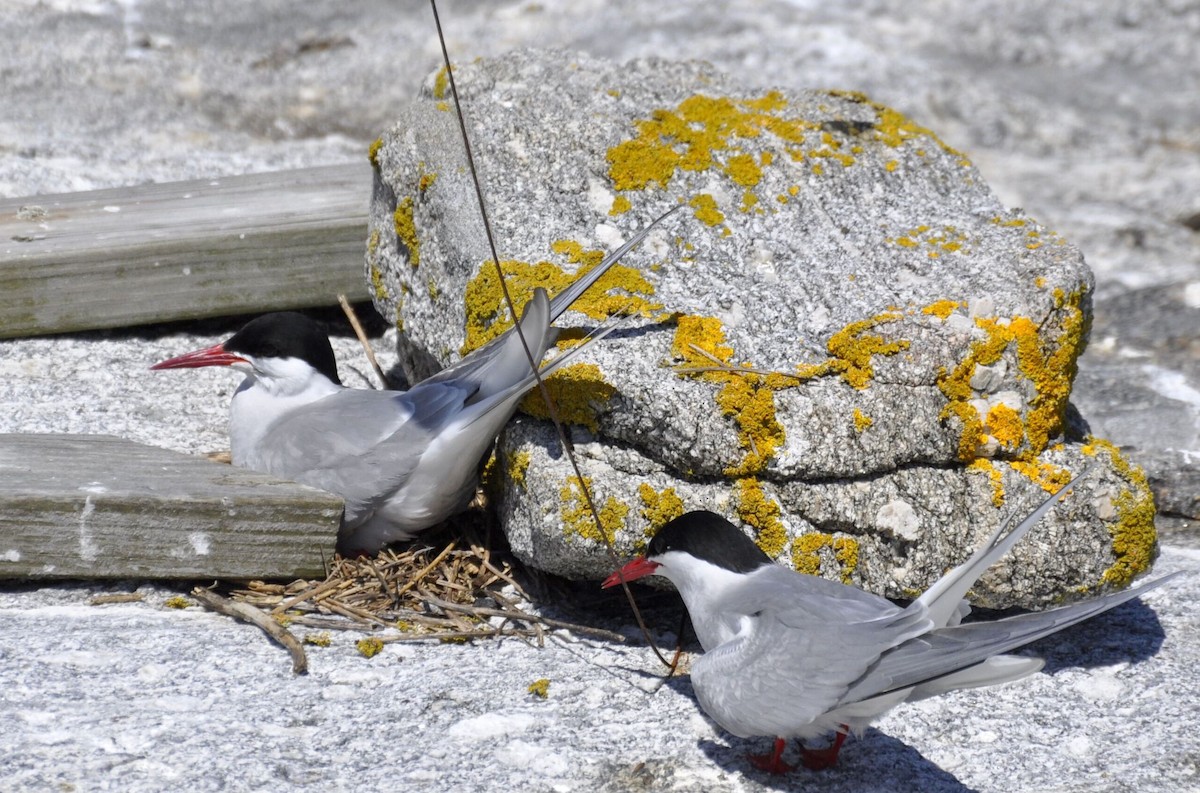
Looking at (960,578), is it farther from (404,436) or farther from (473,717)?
(404,436)

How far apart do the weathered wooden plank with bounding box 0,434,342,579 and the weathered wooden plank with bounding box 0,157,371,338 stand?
0.95m

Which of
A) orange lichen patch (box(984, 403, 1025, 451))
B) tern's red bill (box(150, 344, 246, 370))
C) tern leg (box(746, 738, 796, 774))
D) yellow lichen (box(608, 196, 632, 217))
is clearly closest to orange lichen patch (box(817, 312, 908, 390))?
orange lichen patch (box(984, 403, 1025, 451))

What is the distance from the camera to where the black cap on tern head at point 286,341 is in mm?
3471

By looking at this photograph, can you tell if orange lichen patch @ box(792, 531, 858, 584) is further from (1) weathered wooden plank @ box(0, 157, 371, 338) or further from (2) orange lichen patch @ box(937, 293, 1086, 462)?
(1) weathered wooden plank @ box(0, 157, 371, 338)

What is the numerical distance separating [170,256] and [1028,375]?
2.60 m

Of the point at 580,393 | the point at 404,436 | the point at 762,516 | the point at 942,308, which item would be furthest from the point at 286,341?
the point at 942,308

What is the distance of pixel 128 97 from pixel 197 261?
242 centimetres

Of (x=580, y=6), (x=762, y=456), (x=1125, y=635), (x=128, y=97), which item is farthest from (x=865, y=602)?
(x=580, y=6)

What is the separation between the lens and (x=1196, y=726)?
269 centimetres

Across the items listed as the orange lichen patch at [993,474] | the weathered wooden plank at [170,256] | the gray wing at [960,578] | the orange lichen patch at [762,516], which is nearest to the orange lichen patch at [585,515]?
the orange lichen patch at [762,516]

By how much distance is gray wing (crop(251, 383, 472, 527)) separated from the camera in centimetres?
312

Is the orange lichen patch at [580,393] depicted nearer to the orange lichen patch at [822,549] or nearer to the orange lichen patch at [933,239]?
the orange lichen patch at [822,549]

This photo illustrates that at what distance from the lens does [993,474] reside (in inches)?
116

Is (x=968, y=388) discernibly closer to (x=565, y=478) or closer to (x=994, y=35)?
(x=565, y=478)
